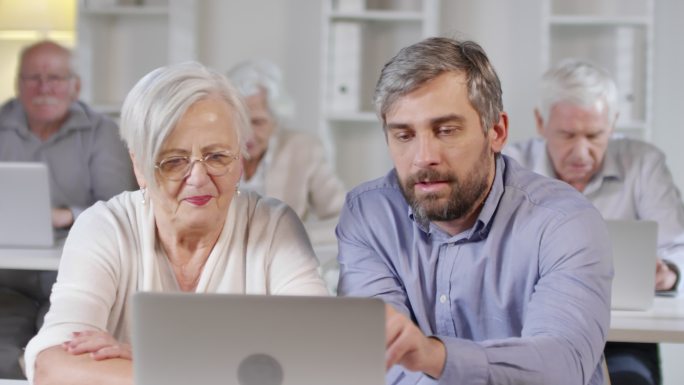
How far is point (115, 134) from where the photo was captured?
12.2ft

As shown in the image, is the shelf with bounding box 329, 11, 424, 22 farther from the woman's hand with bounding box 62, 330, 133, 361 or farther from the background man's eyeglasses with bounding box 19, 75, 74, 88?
the woman's hand with bounding box 62, 330, 133, 361

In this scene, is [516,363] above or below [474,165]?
below

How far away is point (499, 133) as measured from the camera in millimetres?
2006

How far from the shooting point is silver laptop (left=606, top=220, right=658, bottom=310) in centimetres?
243

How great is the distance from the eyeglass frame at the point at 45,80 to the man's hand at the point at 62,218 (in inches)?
29.1

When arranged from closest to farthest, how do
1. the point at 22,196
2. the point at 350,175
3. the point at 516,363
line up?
the point at 516,363 < the point at 22,196 < the point at 350,175

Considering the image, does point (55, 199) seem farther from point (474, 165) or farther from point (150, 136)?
point (474, 165)

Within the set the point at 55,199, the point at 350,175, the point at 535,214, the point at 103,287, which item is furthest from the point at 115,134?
the point at 535,214

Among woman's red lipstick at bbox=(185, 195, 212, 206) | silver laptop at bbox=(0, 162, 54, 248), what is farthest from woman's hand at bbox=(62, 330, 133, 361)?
silver laptop at bbox=(0, 162, 54, 248)

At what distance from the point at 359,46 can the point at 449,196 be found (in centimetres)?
290

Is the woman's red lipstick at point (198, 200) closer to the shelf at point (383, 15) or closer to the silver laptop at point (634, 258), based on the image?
the silver laptop at point (634, 258)

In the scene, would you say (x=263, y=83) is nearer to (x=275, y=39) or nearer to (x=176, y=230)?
(x=275, y=39)

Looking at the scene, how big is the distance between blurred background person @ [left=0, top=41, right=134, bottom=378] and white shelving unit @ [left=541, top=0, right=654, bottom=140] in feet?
6.15

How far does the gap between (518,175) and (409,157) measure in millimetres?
254
